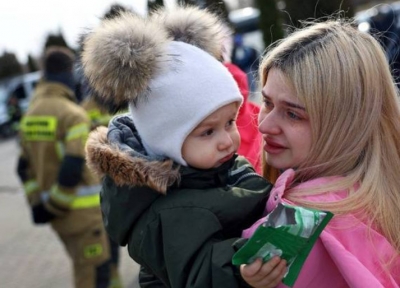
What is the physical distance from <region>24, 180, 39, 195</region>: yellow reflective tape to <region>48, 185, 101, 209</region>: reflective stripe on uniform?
0.11 m

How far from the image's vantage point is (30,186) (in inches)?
180

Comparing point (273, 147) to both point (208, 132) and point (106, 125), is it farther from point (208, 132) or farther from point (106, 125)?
point (106, 125)

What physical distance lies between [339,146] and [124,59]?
2.12 ft

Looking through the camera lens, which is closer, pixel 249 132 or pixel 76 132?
pixel 249 132

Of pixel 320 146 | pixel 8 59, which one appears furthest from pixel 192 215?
pixel 8 59

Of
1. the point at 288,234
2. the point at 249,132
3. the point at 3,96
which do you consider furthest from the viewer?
the point at 3,96

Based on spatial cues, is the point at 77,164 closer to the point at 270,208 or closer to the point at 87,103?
the point at 87,103

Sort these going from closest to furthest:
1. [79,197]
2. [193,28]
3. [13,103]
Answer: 1. [193,28]
2. [79,197]
3. [13,103]

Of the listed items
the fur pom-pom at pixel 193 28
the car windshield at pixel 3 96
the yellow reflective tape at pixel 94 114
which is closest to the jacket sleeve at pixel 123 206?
the fur pom-pom at pixel 193 28

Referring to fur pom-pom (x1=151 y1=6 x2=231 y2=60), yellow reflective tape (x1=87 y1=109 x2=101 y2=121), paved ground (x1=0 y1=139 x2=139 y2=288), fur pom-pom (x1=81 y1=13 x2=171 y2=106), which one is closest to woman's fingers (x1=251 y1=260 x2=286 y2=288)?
fur pom-pom (x1=81 y1=13 x2=171 y2=106)

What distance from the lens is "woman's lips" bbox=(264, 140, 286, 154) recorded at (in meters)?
1.80

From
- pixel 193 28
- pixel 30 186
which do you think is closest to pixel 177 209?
pixel 193 28

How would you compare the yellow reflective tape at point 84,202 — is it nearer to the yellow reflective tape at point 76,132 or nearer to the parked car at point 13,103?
the yellow reflective tape at point 76,132

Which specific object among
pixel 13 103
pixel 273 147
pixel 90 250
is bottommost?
pixel 13 103
